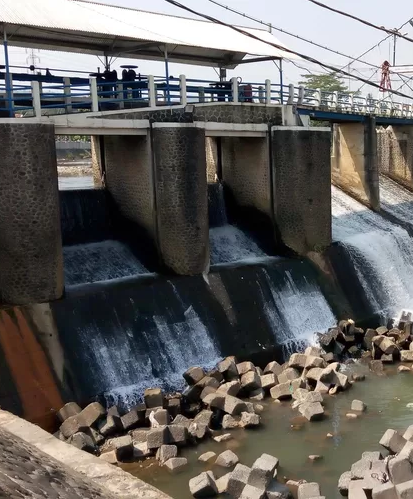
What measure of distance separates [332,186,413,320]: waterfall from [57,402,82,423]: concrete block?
9.26m

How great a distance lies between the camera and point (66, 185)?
2384cm

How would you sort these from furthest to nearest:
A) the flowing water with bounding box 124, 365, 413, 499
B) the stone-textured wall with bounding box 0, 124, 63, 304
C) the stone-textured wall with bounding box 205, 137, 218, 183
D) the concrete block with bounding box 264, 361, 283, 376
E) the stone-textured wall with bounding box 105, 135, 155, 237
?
the stone-textured wall with bounding box 205, 137, 218, 183, the stone-textured wall with bounding box 105, 135, 155, 237, the concrete block with bounding box 264, 361, 283, 376, the stone-textured wall with bounding box 0, 124, 63, 304, the flowing water with bounding box 124, 365, 413, 499

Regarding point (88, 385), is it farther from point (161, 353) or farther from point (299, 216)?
point (299, 216)

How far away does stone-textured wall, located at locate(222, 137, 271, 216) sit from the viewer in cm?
1817

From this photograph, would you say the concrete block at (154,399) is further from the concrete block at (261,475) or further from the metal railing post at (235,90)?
the metal railing post at (235,90)

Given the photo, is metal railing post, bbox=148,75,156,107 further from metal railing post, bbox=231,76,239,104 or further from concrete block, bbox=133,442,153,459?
concrete block, bbox=133,442,153,459

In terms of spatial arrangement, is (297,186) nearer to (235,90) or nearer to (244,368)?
(235,90)

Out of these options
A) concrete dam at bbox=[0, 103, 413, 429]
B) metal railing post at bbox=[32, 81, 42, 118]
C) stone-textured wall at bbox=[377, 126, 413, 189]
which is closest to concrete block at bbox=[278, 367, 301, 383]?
concrete dam at bbox=[0, 103, 413, 429]

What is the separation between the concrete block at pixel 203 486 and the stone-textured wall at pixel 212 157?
486 inches

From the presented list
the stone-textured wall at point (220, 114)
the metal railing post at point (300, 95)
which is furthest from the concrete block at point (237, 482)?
the metal railing post at point (300, 95)

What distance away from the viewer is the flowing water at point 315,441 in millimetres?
9734

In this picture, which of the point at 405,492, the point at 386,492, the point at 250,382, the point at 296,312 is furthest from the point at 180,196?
the point at 405,492

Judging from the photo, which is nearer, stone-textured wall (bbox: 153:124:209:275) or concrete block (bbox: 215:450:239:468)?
concrete block (bbox: 215:450:239:468)

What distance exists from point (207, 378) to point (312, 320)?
443cm
